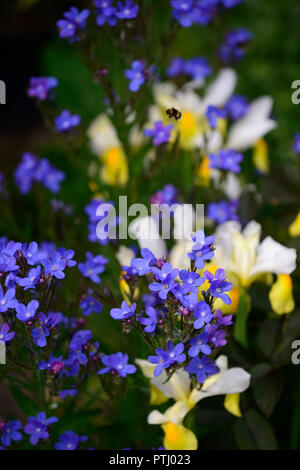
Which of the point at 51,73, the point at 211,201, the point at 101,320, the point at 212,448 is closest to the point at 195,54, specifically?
the point at 51,73

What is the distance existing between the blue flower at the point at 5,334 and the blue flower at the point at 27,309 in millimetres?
36

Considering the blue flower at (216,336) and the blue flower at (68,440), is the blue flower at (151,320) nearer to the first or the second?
the blue flower at (216,336)

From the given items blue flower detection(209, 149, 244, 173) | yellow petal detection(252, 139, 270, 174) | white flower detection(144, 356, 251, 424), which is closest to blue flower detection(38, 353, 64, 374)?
white flower detection(144, 356, 251, 424)

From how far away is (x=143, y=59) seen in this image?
1381 millimetres

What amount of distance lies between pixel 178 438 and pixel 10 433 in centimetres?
28

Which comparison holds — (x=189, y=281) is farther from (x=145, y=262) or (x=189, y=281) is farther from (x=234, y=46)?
(x=234, y=46)

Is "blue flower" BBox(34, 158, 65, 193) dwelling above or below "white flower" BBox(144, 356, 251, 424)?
above

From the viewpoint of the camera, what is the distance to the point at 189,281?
0.93 meters

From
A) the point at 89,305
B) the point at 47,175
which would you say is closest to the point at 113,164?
the point at 47,175

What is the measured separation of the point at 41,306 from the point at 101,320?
0.48 meters

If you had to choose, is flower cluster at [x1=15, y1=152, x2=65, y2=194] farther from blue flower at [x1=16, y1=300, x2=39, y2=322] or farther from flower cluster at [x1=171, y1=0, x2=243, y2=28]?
blue flower at [x1=16, y1=300, x2=39, y2=322]

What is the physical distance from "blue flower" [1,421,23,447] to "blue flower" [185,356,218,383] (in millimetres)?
310

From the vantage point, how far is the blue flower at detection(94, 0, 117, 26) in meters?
1.18
